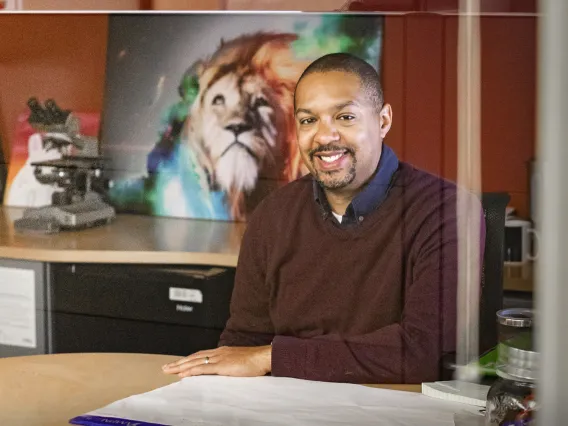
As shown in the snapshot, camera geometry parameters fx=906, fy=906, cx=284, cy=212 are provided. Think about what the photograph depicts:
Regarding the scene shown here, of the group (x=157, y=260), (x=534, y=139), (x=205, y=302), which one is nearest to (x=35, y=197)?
(x=157, y=260)

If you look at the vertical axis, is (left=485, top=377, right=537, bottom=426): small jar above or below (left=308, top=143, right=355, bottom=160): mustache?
below

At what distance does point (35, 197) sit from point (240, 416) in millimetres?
532

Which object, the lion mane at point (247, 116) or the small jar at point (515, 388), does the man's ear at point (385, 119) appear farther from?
the small jar at point (515, 388)

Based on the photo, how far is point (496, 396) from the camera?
117 centimetres

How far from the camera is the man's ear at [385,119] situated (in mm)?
1418

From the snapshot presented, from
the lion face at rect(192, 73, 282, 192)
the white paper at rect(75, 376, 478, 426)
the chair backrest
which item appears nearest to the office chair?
the chair backrest

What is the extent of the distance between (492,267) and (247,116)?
0.46m

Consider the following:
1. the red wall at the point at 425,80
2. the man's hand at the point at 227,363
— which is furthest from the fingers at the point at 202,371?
the red wall at the point at 425,80

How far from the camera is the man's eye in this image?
4.86 feet

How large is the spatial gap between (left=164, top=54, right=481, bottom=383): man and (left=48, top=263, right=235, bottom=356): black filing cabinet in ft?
0.11

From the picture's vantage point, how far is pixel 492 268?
1.38 metres

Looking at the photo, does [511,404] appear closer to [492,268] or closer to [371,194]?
[492,268]

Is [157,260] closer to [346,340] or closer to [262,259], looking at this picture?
[262,259]

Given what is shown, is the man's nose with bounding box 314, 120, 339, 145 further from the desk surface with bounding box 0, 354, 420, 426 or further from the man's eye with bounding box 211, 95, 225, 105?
the desk surface with bounding box 0, 354, 420, 426
